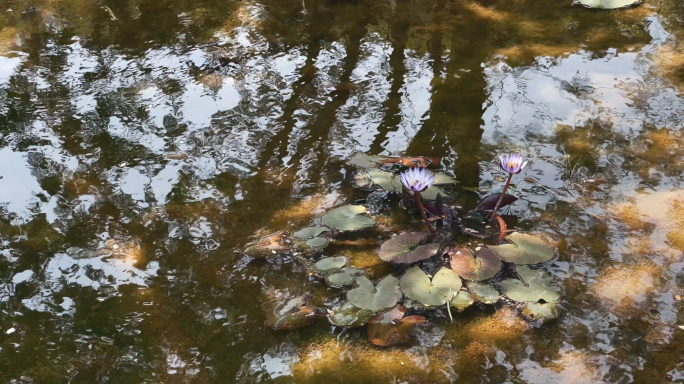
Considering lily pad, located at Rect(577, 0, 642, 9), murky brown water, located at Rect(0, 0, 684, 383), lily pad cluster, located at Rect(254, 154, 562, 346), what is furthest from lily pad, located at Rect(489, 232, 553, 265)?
lily pad, located at Rect(577, 0, 642, 9)

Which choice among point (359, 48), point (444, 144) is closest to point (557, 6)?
point (359, 48)

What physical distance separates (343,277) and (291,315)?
0.69 ft

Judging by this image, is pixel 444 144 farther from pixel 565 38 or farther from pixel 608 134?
pixel 565 38

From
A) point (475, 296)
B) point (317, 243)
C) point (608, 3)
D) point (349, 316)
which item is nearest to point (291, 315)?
point (349, 316)

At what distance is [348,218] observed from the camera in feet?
6.77

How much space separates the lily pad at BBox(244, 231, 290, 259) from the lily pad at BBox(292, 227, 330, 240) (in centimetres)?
6

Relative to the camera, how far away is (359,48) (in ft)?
10.5

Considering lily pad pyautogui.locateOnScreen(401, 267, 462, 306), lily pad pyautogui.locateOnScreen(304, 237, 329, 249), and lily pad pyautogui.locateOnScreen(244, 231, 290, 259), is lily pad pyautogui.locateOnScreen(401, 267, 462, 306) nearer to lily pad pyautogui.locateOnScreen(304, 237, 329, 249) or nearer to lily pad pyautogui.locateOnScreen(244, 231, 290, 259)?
lily pad pyautogui.locateOnScreen(304, 237, 329, 249)

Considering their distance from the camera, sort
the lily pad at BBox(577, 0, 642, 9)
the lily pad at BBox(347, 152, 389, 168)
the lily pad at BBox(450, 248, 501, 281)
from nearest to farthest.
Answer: the lily pad at BBox(450, 248, 501, 281) → the lily pad at BBox(347, 152, 389, 168) → the lily pad at BBox(577, 0, 642, 9)

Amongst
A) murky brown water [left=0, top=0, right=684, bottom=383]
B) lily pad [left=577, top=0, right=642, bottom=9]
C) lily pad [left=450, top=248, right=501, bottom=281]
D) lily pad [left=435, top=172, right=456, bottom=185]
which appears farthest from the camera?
lily pad [left=577, top=0, right=642, bottom=9]

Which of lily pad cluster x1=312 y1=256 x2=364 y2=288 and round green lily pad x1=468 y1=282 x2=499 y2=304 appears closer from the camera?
round green lily pad x1=468 y1=282 x2=499 y2=304

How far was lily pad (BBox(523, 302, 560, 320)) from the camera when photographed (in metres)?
1.72

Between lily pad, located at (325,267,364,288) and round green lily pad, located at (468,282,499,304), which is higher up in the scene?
round green lily pad, located at (468,282,499,304)

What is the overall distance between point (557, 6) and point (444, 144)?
1641 mm
